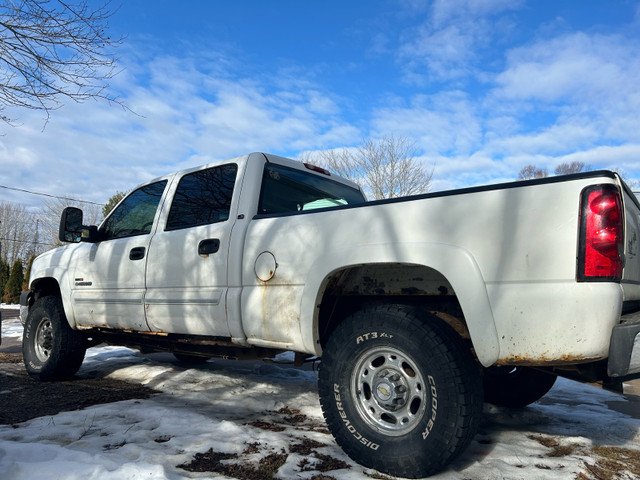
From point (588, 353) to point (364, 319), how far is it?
112cm

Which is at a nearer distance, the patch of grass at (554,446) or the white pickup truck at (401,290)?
the white pickup truck at (401,290)

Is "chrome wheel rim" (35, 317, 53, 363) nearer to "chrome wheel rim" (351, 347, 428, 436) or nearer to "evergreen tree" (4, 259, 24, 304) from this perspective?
"chrome wheel rim" (351, 347, 428, 436)

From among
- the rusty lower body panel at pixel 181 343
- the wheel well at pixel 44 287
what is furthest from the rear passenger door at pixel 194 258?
the wheel well at pixel 44 287

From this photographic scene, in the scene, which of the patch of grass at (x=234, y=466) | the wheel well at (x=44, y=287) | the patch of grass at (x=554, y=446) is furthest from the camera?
the wheel well at (x=44, y=287)

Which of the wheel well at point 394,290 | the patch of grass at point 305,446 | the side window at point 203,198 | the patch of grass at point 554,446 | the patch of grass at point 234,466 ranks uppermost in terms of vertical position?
the side window at point 203,198

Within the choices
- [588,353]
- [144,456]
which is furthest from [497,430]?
[144,456]

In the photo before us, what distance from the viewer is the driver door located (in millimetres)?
4062

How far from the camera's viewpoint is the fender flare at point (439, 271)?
227cm

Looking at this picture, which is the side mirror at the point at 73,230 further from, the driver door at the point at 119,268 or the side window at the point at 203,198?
the side window at the point at 203,198

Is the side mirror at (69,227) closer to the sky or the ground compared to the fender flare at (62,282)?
closer to the sky

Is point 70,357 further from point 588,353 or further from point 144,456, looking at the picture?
point 588,353

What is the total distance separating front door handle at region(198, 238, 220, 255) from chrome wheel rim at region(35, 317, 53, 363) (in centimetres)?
269

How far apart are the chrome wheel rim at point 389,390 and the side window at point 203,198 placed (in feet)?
5.32

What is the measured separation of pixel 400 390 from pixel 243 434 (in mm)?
1203
